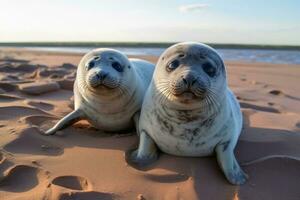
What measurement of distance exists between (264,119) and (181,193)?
84.5 inches

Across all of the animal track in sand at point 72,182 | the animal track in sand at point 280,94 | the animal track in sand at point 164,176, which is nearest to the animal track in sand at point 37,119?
the animal track in sand at point 72,182

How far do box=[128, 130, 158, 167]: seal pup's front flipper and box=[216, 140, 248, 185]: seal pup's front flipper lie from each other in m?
0.48

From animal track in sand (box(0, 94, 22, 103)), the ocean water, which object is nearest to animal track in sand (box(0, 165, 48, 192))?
animal track in sand (box(0, 94, 22, 103))

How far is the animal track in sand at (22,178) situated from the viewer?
2629mm

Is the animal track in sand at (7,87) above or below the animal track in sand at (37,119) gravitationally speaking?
below

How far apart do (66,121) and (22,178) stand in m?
1.18

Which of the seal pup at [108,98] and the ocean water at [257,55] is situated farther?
the ocean water at [257,55]

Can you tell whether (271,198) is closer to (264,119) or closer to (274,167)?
(274,167)

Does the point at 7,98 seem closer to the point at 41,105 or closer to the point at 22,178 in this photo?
the point at 41,105

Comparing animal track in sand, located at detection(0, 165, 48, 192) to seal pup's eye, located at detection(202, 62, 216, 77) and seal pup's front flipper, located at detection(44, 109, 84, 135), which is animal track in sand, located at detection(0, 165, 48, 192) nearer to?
seal pup's front flipper, located at detection(44, 109, 84, 135)

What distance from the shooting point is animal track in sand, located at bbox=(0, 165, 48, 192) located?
2.63m

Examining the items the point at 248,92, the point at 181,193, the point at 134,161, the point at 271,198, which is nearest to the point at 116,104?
the point at 134,161

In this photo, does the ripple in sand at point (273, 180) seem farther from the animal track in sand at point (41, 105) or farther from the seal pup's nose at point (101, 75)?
the animal track in sand at point (41, 105)

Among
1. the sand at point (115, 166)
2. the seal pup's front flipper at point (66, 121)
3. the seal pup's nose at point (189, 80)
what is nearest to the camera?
the sand at point (115, 166)
